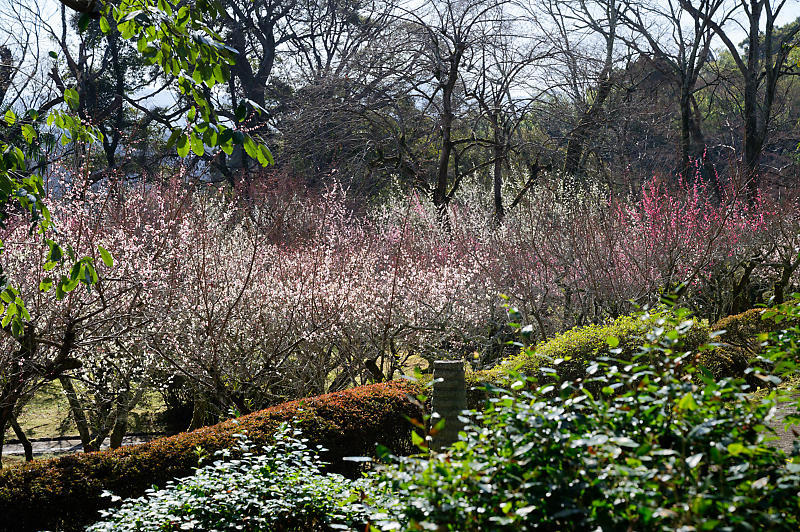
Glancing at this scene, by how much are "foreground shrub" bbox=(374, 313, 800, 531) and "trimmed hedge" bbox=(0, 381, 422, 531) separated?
186cm

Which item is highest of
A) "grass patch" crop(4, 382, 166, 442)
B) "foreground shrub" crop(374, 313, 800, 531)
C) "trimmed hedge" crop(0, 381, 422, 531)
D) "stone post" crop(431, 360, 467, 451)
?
"foreground shrub" crop(374, 313, 800, 531)

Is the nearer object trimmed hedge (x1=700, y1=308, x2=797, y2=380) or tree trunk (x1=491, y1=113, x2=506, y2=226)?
trimmed hedge (x1=700, y1=308, x2=797, y2=380)

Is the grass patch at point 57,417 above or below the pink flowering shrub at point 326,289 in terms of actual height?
below

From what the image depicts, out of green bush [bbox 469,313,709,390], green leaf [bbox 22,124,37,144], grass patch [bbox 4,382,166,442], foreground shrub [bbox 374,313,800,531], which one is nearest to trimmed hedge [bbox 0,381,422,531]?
green bush [bbox 469,313,709,390]

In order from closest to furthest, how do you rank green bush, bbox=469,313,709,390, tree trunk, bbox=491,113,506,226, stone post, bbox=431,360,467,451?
stone post, bbox=431,360,467,451 < green bush, bbox=469,313,709,390 < tree trunk, bbox=491,113,506,226

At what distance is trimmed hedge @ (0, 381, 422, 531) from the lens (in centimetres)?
395

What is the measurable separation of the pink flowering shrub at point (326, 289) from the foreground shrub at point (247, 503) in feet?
7.97

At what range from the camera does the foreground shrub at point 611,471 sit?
175cm

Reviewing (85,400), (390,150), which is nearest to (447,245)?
(85,400)

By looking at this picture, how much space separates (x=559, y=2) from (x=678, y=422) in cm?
1751

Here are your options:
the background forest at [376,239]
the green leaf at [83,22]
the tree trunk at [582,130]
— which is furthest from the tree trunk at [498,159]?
the green leaf at [83,22]

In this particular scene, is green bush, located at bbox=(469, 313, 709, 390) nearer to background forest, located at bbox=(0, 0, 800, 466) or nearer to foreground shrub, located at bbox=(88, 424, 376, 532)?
background forest, located at bbox=(0, 0, 800, 466)

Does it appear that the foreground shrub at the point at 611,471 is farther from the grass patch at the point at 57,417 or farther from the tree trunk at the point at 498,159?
the tree trunk at the point at 498,159

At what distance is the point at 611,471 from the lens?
186 centimetres
